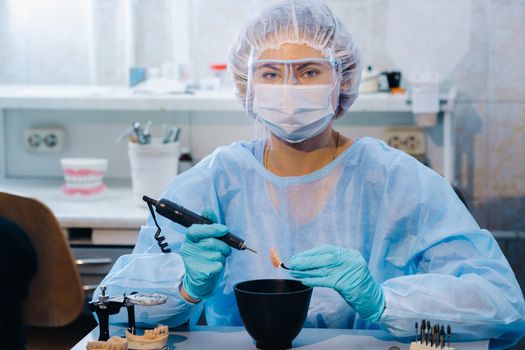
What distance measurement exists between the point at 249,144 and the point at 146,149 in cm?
92

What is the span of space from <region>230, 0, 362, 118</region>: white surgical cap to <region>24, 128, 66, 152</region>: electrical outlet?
151 cm

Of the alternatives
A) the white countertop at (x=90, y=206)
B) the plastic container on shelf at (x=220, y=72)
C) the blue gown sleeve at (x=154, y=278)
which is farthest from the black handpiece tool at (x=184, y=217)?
the plastic container on shelf at (x=220, y=72)

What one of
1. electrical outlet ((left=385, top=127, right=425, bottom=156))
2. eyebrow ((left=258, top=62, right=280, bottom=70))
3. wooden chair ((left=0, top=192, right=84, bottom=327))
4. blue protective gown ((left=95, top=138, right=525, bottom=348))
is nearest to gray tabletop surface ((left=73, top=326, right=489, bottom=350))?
blue protective gown ((left=95, top=138, right=525, bottom=348))

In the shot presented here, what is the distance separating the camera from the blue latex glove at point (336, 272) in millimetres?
1397

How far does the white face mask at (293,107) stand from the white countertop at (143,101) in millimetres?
1109

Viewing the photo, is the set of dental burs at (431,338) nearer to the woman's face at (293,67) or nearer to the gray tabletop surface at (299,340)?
the gray tabletop surface at (299,340)

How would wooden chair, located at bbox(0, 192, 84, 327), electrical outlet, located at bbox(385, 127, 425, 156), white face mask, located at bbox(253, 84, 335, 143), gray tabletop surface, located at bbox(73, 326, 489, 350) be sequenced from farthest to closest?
electrical outlet, located at bbox(385, 127, 425, 156) → wooden chair, located at bbox(0, 192, 84, 327) → white face mask, located at bbox(253, 84, 335, 143) → gray tabletop surface, located at bbox(73, 326, 489, 350)

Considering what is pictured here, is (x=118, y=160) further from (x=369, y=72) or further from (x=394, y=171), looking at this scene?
(x=394, y=171)

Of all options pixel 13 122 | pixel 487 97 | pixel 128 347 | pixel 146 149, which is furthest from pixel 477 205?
pixel 128 347

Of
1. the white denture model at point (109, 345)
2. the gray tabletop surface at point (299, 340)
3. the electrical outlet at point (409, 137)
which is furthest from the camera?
the electrical outlet at point (409, 137)

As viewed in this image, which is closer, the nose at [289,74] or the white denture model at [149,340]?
the white denture model at [149,340]

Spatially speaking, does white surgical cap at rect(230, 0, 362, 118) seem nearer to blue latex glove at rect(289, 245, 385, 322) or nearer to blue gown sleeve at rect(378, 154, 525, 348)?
blue gown sleeve at rect(378, 154, 525, 348)

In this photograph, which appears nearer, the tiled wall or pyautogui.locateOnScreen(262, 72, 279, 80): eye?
pyautogui.locateOnScreen(262, 72, 279, 80): eye

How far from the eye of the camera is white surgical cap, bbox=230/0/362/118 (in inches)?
67.7
